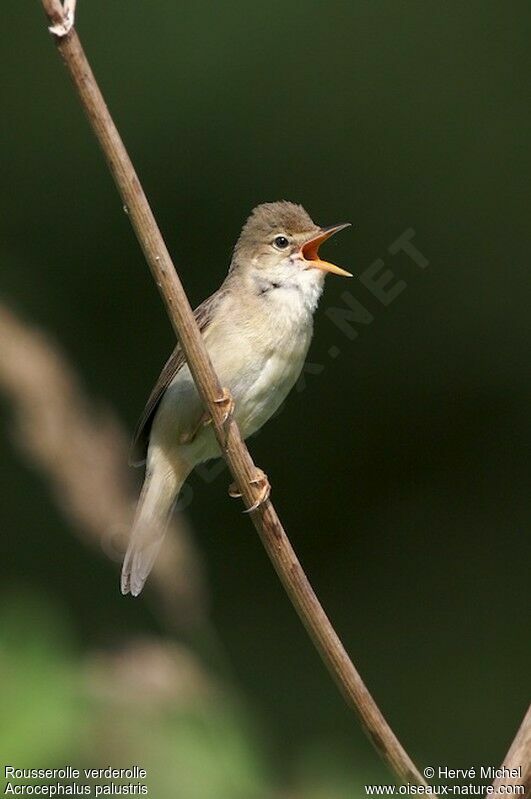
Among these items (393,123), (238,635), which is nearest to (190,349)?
(238,635)

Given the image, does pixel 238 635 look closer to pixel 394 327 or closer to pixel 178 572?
pixel 394 327

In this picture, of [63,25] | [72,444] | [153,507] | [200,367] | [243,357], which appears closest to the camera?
[63,25]

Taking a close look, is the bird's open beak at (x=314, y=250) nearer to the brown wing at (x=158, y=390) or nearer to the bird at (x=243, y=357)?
the bird at (x=243, y=357)

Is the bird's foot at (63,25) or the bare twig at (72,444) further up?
the bird's foot at (63,25)

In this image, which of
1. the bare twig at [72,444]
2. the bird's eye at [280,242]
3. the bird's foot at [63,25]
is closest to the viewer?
the bird's foot at [63,25]

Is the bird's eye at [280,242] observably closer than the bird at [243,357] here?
No

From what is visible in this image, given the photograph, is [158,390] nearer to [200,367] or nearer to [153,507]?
[153,507]

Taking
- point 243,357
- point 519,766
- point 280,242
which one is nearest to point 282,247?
point 280,242

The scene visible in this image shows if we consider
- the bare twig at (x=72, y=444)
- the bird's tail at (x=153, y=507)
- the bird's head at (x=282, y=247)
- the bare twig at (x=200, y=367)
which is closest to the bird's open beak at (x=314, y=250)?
the bird's head at (x=282, y=247)
